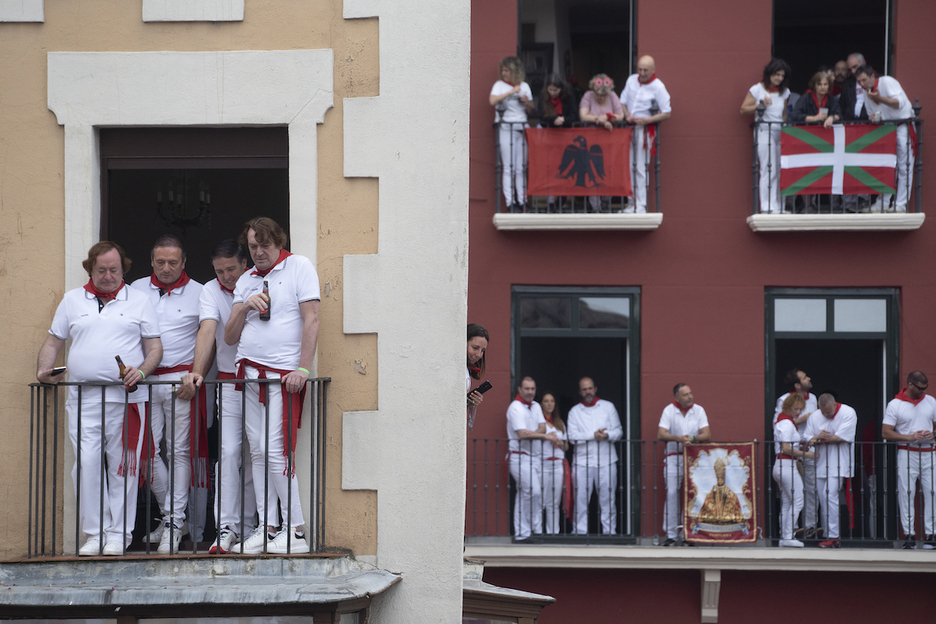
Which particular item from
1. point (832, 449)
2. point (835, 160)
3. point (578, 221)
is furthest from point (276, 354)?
point (835, 160)

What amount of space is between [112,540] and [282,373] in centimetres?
138

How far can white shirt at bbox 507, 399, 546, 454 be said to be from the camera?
13.1 m

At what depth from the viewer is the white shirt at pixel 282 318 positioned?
5676 millimetres

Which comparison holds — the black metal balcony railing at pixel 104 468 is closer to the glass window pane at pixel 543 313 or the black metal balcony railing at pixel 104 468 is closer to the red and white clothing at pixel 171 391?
the red and white clothing at pixel 171 391

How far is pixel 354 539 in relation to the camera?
580 cm

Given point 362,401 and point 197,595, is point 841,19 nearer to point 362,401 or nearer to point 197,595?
point 362,401

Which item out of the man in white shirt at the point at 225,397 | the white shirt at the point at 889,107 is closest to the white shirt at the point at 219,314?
the man in white shirt at the point at 225,397

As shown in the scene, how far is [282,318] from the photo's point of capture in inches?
225

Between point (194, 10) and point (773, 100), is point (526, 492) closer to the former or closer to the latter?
point (773, 100)

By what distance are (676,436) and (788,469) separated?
151 cm

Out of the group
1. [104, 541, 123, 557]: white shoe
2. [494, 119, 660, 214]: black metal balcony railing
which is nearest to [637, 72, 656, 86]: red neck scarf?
[494, 119, 660, 214]: black metal balcony railing

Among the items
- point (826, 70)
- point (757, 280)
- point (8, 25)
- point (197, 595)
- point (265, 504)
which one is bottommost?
point (197, 595)

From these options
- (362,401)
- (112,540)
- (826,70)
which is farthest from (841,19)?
(112,540)

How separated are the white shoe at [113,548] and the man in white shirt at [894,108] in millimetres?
11178
